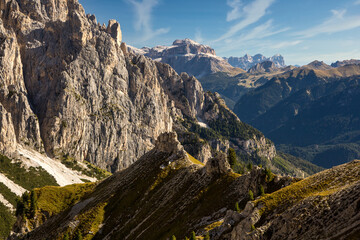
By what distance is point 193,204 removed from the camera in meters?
88.0

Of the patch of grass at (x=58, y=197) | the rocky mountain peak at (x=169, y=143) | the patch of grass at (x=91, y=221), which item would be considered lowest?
the patch of grass at (x=91, y=221)

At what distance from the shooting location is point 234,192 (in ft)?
261

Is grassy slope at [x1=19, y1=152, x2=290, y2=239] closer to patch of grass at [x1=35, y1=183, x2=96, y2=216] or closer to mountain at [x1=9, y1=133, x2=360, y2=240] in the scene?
mountain at [x1=9, y1=133, x2=360, y2=240]

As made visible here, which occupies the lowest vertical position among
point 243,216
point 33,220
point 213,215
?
point 33,220

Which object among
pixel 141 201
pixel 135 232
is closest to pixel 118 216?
pixel 141 201

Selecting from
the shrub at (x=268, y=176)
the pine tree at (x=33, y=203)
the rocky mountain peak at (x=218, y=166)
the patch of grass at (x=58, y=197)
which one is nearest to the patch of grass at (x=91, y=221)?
the pine tree at (x=33, y=203)

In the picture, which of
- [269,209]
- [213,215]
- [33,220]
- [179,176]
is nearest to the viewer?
[269,209]

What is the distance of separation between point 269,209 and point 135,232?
5897 centimetres

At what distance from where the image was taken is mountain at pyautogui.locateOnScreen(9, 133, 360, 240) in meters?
42.2

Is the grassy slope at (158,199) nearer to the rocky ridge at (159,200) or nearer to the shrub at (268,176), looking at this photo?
the rocky ridge at (159,200)

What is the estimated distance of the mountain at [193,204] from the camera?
138 feet

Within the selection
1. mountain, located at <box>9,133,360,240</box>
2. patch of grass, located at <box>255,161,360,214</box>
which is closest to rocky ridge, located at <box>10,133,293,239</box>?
mountain, located at <box>9,133,360,240</box>

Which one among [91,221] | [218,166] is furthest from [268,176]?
[91,221]

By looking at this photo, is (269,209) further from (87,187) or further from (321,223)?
(87,187)
